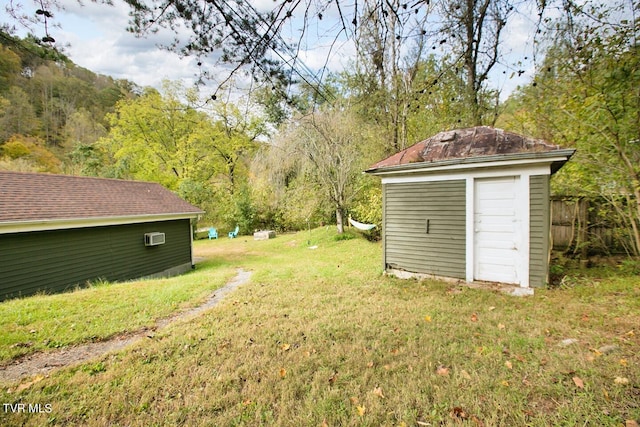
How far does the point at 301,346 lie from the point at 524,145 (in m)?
4.84

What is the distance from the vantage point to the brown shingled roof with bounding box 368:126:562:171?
15.4 feet

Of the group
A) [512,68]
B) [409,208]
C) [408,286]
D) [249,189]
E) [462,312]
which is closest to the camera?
[512,68]

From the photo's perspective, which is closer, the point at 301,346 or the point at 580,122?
the point at 301,346

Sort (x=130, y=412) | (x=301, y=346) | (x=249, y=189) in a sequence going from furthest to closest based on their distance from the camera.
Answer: (x=249, y=189) < (x=301, y=346) < (x=130, y=412)

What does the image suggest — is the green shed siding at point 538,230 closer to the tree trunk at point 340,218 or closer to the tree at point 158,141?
the tree trunk at point 340,218

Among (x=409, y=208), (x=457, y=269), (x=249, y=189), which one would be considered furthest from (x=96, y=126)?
(x=457, y=269)

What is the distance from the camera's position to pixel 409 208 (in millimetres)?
5828

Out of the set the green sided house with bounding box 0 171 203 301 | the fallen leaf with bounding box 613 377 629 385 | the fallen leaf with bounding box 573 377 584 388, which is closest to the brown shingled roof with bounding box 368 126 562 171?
the fallen leaf with bounding box 613 377 629 385

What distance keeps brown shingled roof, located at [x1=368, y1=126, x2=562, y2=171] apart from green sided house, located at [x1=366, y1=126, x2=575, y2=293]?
1 centimetres

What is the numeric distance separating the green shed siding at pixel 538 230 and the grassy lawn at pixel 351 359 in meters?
0.31

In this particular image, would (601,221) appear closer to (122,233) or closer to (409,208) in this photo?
(409,208)

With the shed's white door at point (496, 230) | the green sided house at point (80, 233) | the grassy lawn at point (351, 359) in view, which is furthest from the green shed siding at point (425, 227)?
the green sided house at point (80, 233)

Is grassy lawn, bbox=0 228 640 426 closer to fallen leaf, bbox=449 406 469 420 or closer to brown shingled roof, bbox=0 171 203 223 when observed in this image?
fallen leaf, bbox=449 406 469 420

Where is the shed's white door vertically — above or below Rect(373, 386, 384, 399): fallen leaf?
above
